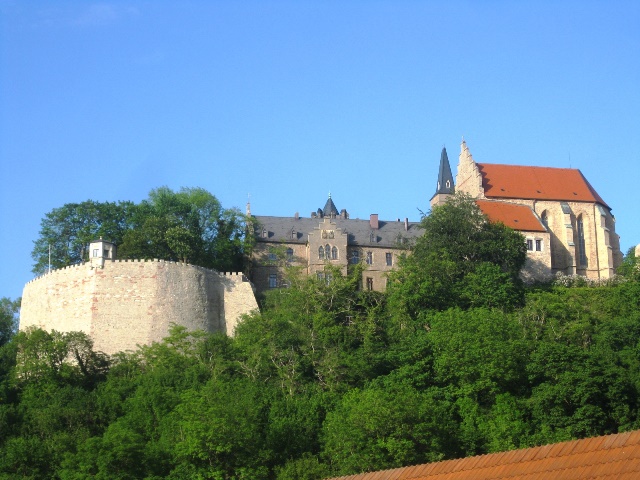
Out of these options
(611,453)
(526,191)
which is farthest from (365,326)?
(611,453)

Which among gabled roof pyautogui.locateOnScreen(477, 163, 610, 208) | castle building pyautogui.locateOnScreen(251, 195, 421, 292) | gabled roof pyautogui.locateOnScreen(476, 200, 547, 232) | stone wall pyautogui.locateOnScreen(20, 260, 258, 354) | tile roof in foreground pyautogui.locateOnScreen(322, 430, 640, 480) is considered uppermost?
gabled roof pyautogui.locateOnScreen(477, 163, 610, 208)

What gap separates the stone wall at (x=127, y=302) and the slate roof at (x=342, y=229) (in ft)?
38.3

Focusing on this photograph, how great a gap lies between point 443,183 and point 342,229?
553 inches

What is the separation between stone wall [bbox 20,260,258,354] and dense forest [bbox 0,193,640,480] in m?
1.24

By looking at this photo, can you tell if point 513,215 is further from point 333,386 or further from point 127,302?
point 127,302

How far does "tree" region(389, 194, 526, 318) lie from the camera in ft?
189

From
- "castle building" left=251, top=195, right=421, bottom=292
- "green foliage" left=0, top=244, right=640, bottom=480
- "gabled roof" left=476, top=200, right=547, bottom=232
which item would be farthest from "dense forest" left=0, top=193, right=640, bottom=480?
"gabled roof" left=476, top=200, right=547, bottom=232

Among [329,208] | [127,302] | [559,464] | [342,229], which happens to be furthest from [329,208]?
[559,464]

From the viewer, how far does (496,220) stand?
69.8 m

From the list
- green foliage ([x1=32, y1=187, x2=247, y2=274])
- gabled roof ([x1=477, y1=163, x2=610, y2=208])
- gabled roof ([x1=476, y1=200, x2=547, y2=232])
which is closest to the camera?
green foliage ([x1=32, y1=187, x2=247, y2=274])

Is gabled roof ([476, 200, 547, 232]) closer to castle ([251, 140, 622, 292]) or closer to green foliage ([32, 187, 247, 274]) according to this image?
castle ([251, 140, 622, 292])

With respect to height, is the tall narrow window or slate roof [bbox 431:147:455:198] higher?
slate roof [bbox 431:147:455:198]

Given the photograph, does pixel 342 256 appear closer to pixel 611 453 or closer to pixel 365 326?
pixel 365 326

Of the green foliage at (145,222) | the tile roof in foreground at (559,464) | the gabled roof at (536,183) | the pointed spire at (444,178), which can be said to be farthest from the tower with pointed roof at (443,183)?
the tile roof in foreground at (559,464)
